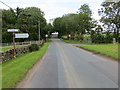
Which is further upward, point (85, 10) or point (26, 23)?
point (85, 10)

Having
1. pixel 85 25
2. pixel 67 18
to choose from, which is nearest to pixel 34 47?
pixel 85 25

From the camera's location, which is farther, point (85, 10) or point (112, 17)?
point (85, 10)

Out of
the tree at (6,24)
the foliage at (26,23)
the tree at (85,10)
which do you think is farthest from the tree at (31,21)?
the tree at (85,10)

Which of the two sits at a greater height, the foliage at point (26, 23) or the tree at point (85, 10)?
the tree at point (85, 10)

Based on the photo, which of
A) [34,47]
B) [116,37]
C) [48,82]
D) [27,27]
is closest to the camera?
[48,82]

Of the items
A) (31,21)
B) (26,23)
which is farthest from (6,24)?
(31,21)

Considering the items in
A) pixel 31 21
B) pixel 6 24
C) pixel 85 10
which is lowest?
pixel 6 24

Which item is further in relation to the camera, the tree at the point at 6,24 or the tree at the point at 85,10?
the tree at the point at 85,10

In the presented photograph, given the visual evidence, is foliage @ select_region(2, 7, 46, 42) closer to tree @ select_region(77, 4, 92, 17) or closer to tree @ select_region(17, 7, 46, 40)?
tree @ select_region(17, 7, 46, 40)

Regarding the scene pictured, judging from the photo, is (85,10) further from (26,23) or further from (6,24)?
(6,24)

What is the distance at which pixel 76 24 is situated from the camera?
65.3 metres

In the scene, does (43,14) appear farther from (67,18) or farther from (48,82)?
(48,82)

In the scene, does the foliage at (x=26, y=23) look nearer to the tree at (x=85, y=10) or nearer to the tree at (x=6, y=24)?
the tree at (x=6, y=24)

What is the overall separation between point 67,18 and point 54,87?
66.0 m
